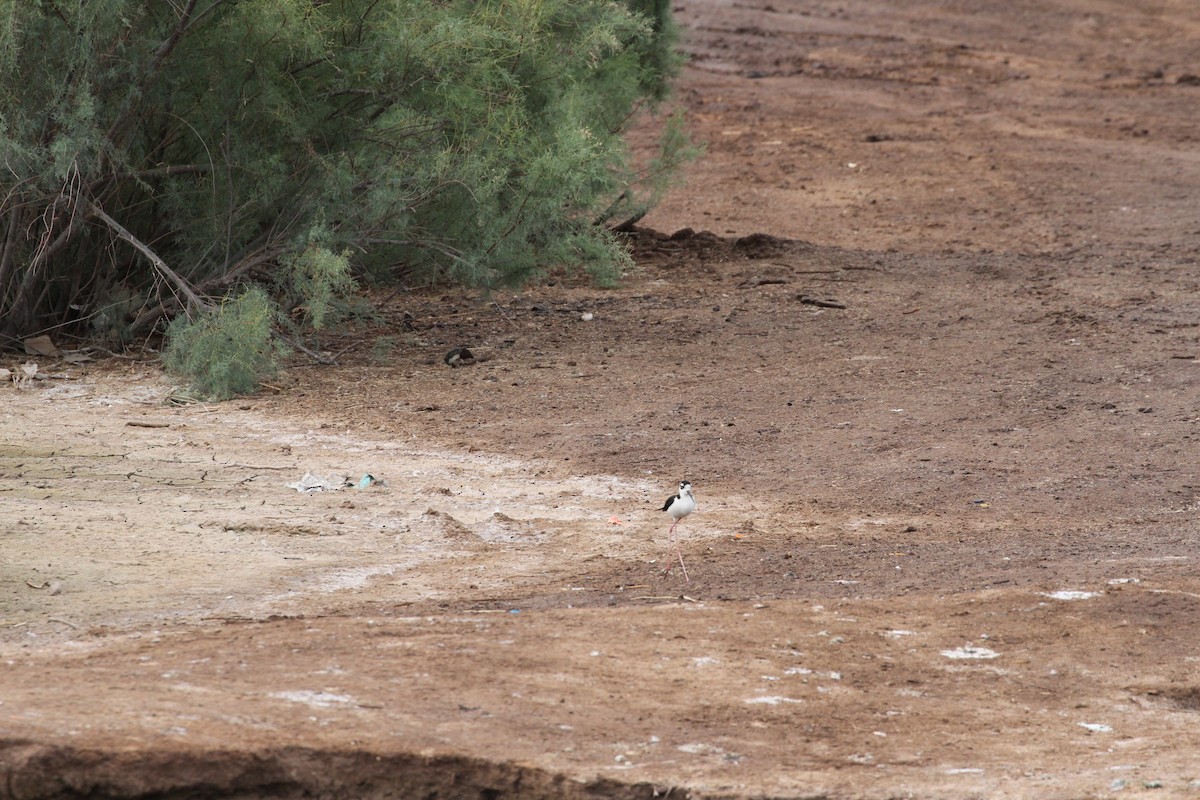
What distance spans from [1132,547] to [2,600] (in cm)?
483

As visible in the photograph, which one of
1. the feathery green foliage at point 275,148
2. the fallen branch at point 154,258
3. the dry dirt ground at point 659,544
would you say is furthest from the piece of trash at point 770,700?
the fallen branch at point 154,258

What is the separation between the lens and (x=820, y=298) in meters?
13.9

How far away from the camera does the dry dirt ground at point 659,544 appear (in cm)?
503

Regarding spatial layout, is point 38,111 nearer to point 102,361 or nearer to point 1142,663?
point 102,361

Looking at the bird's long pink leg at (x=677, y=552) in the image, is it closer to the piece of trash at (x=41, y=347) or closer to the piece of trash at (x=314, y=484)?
the piece of trash at (x=314, y=484)

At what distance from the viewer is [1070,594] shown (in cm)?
648

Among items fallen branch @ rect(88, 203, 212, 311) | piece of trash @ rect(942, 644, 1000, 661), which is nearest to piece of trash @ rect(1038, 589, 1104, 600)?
piece of trash @ rect(942, 644, 1000, 661)

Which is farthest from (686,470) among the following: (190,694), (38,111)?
(38,111)

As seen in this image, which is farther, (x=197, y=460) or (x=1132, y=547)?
(x=197, y=460)

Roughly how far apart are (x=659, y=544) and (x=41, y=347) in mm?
5978

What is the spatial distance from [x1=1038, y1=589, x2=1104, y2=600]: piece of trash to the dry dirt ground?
0.03 metres

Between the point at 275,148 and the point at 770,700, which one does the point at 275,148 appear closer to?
the point at 275,148

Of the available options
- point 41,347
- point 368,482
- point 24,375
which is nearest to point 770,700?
point 368,482

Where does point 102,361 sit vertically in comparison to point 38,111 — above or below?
below
